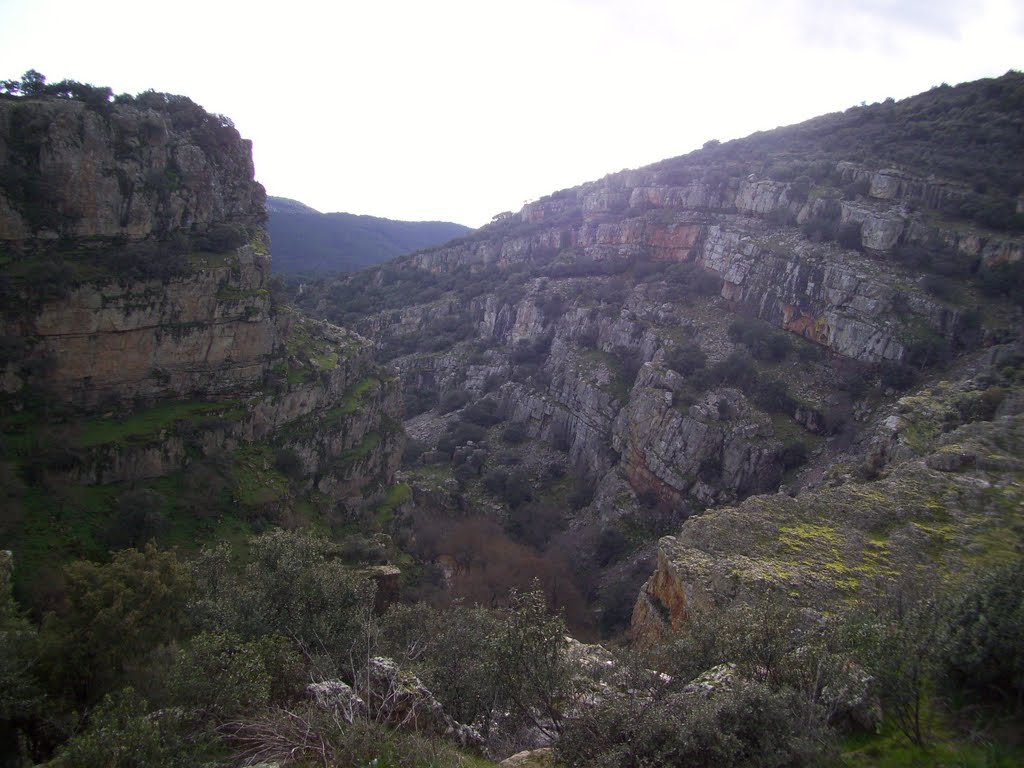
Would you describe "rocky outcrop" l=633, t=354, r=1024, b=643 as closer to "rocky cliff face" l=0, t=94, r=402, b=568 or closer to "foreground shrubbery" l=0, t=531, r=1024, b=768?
"foreground shrubbery" l=0, t=531, r=1024, b=768

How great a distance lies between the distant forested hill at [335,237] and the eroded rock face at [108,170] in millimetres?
61566

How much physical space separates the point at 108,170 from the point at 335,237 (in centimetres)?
9234

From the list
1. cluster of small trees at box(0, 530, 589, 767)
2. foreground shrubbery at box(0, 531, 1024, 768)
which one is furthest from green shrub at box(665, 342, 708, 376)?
cluster of small trees at box(0, 530, 589, 767)

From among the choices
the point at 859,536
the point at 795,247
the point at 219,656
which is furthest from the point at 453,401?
the point at 219,656

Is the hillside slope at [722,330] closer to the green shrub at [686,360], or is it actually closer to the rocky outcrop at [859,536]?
the green shrub at [686,360]

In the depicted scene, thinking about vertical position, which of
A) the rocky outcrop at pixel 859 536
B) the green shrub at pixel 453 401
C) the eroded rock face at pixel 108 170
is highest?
the eroded rock face at pixel 108 170

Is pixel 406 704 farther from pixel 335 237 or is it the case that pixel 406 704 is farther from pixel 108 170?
pixel 335 237

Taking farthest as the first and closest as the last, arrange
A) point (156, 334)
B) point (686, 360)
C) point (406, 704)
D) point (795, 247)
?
point (795, 247), point (686, 360), point (156, 334), point (406, 704)

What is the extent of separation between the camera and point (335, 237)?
372 feet

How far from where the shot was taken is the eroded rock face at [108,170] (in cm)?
2255

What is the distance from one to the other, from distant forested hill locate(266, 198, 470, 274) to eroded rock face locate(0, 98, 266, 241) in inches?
2424

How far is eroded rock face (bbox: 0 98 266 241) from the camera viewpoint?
22547 millimetres

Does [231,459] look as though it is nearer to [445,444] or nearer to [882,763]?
[445,444]

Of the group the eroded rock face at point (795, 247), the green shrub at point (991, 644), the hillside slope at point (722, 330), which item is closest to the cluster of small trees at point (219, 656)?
the green shrub at point (991, 644)
